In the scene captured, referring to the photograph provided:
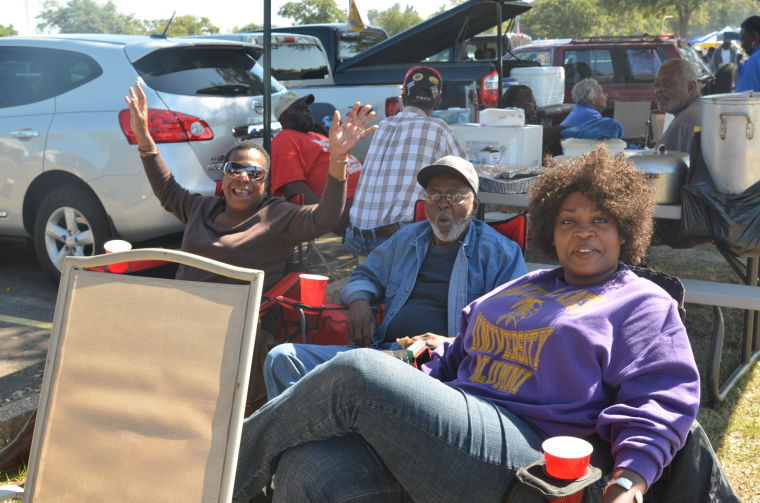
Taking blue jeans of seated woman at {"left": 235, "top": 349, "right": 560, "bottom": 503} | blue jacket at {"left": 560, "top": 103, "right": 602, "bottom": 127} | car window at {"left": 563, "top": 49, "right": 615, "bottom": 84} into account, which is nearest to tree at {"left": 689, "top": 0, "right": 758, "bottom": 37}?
car window at {"left": 563, "top": 49, "right": 615, "bottom": 84}

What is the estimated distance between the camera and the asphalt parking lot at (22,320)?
432cm

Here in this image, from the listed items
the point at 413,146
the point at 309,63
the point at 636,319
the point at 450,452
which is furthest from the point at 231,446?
the point at 309,63

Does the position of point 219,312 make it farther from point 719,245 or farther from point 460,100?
point 460,100

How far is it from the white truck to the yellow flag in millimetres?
447

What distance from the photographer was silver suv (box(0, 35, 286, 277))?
218 inches

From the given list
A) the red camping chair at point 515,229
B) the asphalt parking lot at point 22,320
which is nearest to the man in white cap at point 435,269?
the red camping chair at point 515,229

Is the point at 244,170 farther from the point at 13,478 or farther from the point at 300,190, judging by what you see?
the point at 300,190

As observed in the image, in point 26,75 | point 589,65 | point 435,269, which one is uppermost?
point 589,65

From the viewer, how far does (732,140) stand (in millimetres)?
4051

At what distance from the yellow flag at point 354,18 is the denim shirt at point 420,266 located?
20.1ft

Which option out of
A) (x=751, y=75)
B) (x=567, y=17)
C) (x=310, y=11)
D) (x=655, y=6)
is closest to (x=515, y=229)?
(x=751, y=75)

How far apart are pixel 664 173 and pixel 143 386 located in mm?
2969

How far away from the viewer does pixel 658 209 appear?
14.0 ft

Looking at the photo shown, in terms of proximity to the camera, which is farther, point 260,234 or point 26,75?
point 26,75
